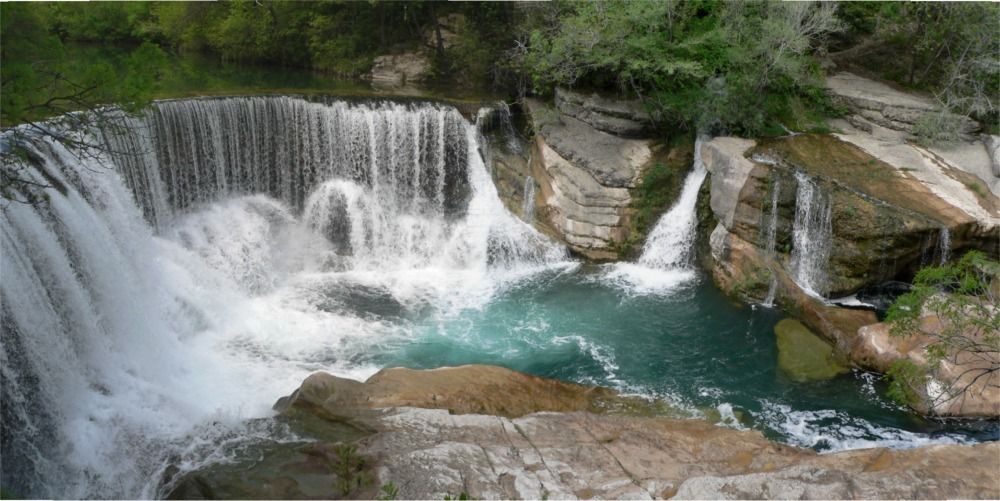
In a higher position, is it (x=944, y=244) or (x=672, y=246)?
(x=944, y=244)

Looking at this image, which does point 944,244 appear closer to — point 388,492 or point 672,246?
point 672,246

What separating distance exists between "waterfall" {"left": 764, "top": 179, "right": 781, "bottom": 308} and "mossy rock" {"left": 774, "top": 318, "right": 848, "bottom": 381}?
673 mm

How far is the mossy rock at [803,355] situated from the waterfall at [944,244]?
2055 millimetres

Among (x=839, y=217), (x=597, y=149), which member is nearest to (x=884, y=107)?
(x=839, y=217)

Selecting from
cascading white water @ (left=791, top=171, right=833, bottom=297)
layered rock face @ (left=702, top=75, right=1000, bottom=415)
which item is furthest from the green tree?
cascading white water @ (left=791, top=171, right=833, bottom=297)

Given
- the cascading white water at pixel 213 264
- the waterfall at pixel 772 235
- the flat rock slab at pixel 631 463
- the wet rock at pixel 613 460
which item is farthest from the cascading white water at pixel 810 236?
the flat rock slab at pixel 631 463

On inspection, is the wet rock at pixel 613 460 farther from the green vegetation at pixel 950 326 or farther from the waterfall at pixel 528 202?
the waterfall at pixel 528 202

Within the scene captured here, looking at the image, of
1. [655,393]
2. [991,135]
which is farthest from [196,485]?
[991,135]

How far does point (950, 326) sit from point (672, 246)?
500 centimetres

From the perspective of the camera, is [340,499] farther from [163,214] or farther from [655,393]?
[163,214]

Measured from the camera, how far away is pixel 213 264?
38.1 feet

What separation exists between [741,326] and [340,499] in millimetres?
6818

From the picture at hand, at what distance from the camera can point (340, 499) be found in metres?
5.92

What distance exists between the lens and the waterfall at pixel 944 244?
34.1 feet
